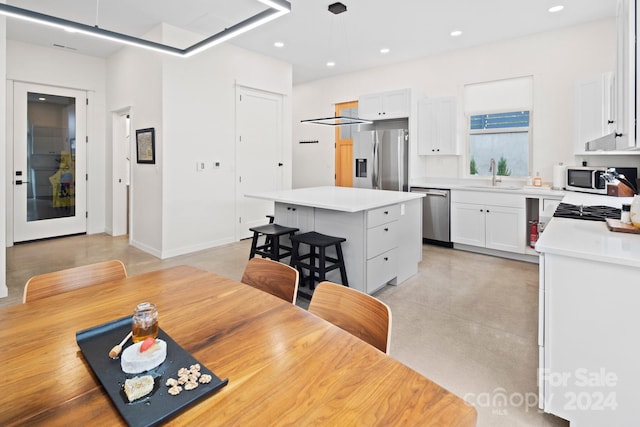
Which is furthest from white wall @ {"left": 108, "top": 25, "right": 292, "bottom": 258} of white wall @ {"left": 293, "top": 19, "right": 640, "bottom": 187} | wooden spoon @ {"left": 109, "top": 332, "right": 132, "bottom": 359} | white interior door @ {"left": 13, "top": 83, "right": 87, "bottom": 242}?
wooden spoon @ {"left": 109, "top": 332, "right": 132, "bottom": 359}

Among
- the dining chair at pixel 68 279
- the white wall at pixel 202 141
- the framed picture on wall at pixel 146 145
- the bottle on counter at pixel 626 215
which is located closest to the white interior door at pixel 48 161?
the framed picture on wall at pixel 146 145

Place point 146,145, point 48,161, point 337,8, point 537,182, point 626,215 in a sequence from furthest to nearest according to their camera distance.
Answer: point 48,161, point 146,145, point 537,182, point 337,8, point 626,215

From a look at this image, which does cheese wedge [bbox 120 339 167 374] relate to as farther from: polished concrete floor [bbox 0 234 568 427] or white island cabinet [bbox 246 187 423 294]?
white island cabinet [bbox 246 187 423 294]

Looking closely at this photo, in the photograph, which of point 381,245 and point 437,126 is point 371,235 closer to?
point 381,245

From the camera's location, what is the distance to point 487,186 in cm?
514

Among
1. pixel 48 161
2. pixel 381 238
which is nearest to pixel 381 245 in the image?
pixel 381 238

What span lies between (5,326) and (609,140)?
340cm

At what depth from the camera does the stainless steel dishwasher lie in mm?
5156

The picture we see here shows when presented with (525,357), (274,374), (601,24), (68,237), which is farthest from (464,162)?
(68,237)

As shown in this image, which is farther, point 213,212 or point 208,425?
point 213,212

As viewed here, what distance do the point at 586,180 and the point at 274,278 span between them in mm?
4019

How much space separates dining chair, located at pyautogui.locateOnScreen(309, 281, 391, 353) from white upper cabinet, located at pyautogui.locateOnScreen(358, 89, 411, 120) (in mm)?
4799

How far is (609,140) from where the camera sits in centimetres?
241

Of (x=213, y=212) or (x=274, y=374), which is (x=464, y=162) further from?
(x=274, y=374)
